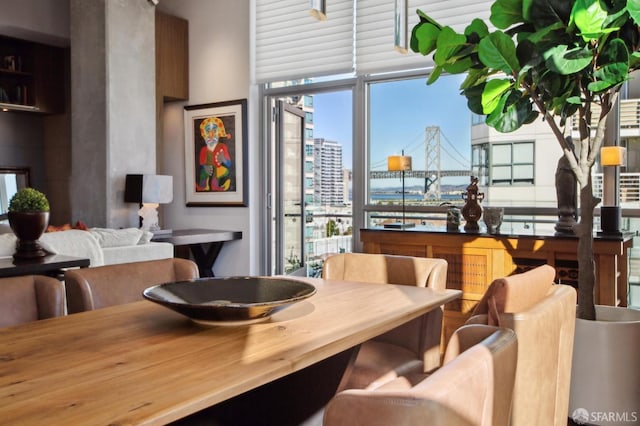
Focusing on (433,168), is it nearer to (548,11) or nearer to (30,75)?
(548,11)

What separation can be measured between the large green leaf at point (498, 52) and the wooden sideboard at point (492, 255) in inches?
55.0

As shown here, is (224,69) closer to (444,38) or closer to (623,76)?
(444,38)

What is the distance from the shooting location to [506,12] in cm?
253

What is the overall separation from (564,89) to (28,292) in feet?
7.90

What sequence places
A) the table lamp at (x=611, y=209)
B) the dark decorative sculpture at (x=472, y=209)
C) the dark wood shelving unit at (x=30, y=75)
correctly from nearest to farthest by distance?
the table lamp at (x=611, y=209) → the dark decorative sculpture at (x=472, y=209) → the dark wood shelving unit at (x=30, y=75)

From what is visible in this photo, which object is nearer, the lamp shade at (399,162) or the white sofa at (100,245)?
the white sofa at (100,245)

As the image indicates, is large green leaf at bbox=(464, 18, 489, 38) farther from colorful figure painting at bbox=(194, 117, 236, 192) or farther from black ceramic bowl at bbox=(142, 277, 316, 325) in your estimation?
colorful figure painting at bbox=(194, 117, 236, 192)

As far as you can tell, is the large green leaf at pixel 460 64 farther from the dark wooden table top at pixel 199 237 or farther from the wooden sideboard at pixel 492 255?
the dark wooden table top at pixel 199 237

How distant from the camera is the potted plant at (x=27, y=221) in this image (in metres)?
2.70

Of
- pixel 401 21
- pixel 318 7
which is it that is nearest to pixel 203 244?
pixel 401 21

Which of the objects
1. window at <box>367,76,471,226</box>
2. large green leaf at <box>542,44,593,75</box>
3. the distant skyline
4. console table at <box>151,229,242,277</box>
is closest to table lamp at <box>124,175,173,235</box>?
console table at <box>151,229,242,277</box>

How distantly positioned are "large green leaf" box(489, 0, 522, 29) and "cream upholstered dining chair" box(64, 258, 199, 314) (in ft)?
5.86

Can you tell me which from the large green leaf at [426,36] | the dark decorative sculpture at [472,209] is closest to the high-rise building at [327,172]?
the dark decorative sculpture at [472,209]

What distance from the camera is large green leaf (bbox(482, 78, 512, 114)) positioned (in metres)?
2.57
